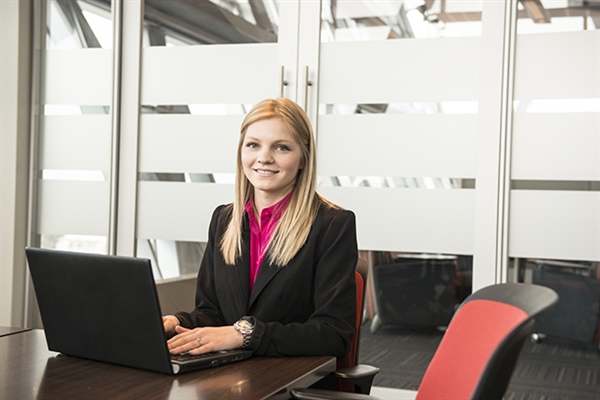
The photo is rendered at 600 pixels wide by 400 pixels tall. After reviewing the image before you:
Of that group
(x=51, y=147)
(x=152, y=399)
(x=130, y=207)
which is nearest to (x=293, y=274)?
(x=152, y=399)

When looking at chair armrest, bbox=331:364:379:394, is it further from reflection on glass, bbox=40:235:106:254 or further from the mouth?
reflection on glass, bbox=40:235:106:254

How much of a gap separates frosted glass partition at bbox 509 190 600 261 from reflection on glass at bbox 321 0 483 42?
865mm

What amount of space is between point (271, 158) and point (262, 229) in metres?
0.21

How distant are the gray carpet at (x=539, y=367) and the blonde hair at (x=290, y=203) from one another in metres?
1.75

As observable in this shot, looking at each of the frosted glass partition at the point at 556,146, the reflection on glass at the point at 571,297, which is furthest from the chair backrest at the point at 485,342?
the frosted glass partition at the point at 556,146

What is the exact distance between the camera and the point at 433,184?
360 cm

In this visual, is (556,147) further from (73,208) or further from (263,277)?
(73,208)

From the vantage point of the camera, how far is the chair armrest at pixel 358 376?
189 centimetres

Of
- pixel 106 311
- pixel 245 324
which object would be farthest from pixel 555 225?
pixel 106 311

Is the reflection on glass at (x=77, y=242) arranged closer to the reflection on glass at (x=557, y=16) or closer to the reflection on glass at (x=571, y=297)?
the reflection on glass at (x=571, y=297)

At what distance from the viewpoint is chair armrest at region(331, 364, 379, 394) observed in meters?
1.89

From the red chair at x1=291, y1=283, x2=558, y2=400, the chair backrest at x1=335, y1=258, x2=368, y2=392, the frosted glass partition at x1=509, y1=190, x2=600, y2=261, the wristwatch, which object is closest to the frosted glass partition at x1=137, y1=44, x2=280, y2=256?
the frosted glass partition at x1=509, y1=190, x2=600, y2=261

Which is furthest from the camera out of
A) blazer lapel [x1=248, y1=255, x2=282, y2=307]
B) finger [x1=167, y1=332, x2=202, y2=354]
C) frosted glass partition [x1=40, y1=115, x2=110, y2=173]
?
frosted glass partition [x1=40, y1=115, x2=110, y2=173]

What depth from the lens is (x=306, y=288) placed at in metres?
2.01
